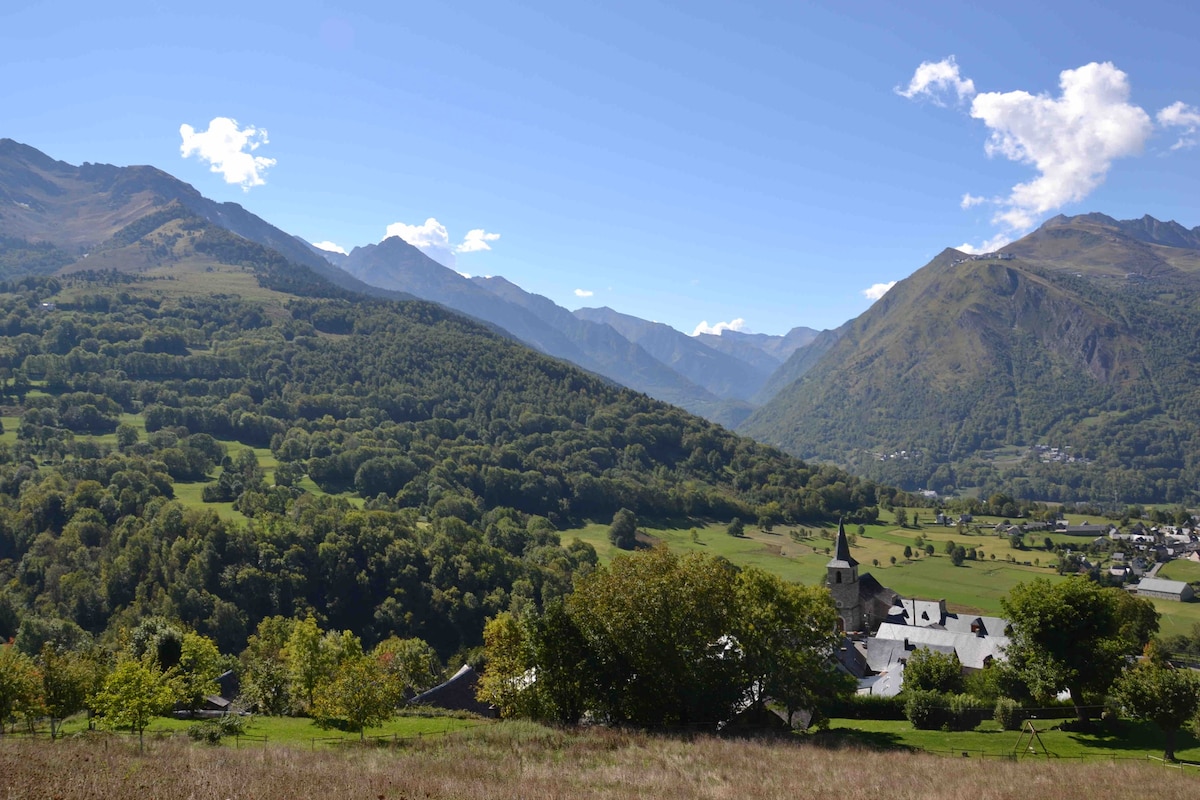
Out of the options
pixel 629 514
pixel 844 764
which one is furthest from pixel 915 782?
pixel 629 514

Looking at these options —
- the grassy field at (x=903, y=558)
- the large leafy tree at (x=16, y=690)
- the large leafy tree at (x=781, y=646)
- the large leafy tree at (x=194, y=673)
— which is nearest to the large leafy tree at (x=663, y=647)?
the large leafy tree at (x=781, y=646)

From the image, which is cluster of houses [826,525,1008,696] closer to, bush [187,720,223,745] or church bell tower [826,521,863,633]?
church bell tower [826,521,863,633]

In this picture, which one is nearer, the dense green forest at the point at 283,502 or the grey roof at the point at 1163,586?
the dense green forest at the point at 283,502

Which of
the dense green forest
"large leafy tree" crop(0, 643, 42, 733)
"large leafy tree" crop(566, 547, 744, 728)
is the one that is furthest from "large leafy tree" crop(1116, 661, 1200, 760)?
"large leafy tree" crop(0, 643, 42, 733)

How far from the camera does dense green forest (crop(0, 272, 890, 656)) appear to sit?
280 feet

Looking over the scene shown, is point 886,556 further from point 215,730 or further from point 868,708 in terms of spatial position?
point 215,730

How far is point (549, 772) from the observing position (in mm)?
23312

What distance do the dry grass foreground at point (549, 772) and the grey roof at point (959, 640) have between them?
3673cm

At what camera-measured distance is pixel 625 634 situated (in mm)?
35000

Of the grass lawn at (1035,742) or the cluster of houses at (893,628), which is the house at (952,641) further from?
the grass lawn at (1035,742)

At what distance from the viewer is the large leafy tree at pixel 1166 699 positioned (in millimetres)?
32594

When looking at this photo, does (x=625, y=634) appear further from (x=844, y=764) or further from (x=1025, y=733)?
(x=1025, y=733)

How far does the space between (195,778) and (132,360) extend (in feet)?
689

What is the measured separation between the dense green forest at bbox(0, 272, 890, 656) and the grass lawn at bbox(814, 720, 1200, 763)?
908 inches
